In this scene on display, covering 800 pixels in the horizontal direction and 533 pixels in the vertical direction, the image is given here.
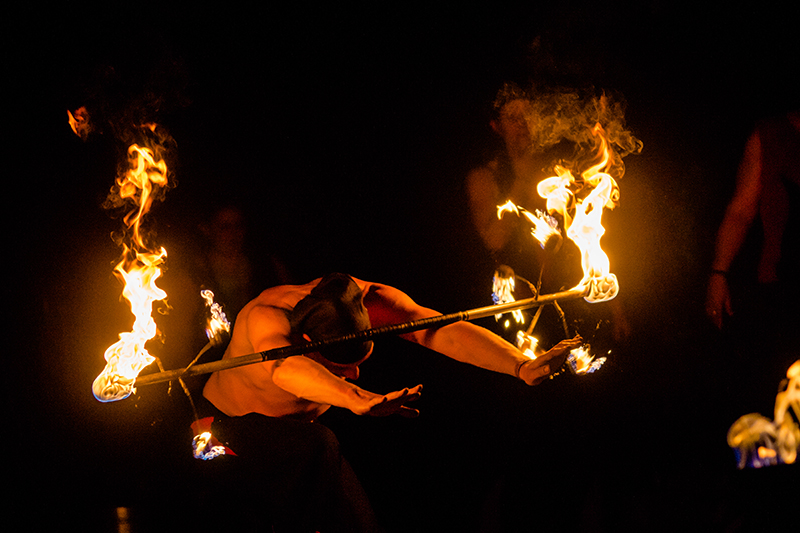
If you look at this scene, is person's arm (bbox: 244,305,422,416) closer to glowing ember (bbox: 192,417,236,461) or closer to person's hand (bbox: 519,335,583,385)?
glowing ember (bbox: 192,417,236,461)

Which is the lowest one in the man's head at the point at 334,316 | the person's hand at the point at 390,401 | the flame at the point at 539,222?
the person's hand at the point at 390,401

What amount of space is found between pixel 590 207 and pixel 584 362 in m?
1.17

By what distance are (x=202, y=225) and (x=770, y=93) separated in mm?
4263

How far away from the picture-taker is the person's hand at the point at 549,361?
9.13 feet

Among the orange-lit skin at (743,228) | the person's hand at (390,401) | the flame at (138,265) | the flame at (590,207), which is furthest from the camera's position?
the orange-lit skin at (743,228)

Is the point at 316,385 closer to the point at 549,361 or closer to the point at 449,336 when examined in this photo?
the point at 449,336

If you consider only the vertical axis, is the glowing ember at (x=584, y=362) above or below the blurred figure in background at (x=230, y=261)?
below

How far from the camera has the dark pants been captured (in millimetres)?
2920

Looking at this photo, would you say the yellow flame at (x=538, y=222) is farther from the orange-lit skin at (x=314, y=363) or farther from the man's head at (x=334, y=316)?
the man's head at (x=334, y=316)

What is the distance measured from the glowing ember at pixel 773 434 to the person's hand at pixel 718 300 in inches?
23.5

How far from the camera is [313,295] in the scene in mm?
3092

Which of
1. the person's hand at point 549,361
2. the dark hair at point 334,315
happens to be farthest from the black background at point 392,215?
the person's hand at point 549,361

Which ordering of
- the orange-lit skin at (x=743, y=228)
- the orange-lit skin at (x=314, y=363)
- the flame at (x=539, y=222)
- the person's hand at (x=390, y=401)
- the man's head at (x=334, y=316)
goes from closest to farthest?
the person's hand at (x=390, y=401), the orange-lit skin at (x=314, y=363), the man's head at (x=334, y=316), the flame at (x=539, y=222), the orange-lit skin at (x=743, y=228)

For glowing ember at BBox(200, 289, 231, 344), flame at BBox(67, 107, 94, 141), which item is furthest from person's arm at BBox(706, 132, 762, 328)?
flame at BBox(67, 107, 94, 141)
